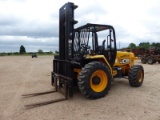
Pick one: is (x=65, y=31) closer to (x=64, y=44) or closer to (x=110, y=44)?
(x=64, y=44)

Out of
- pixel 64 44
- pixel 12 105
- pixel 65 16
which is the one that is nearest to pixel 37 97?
pixel 12 105

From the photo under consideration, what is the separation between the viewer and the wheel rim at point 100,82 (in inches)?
258

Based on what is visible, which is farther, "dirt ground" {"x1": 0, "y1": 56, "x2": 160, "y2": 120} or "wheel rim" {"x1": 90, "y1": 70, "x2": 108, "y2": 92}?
"wheel rim" {"x1": 90, "y1": 70, "x2": 108, "y2": 92}

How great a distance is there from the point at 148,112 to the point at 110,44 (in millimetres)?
2947

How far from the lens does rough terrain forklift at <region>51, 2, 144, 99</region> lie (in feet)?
20.9

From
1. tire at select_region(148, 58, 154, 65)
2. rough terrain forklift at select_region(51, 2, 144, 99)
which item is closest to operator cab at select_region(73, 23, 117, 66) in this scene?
rough terrain forklift at select_region(51, 2, 144, 99)

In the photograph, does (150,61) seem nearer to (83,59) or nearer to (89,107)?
(83,59)

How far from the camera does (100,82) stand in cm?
680

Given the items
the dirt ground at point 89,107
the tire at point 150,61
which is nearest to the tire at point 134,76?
the dirt ground at point 89,107

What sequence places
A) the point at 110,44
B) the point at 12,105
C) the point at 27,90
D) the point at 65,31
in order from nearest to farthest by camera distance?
the point at 12,105 < the point at 65,31 < the point at 110,44 < the point at 27,90

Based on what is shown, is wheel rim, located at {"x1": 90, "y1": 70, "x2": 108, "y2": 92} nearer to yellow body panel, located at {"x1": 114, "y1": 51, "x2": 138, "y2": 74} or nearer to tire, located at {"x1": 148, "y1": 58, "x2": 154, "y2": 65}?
yellow body panel, located at {"x1": 114, "y1": 51, "x2": 138, "y2": 74}

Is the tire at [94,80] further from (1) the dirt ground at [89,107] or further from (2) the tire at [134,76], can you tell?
(2) the tire at [134,76]

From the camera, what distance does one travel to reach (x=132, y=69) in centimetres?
820

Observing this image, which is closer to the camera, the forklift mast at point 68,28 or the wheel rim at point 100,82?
the wheel rim at point 100,82
